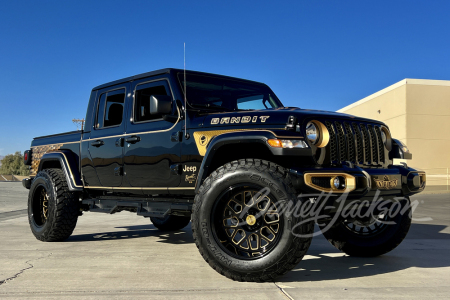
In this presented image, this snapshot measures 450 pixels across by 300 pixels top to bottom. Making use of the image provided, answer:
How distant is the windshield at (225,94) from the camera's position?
5102 mm

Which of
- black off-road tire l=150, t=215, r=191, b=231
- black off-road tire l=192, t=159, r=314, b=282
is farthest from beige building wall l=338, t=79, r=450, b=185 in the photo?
black off-road tire l=192, t=159, r=314, b=282

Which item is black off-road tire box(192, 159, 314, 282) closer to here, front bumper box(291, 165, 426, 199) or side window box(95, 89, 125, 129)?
front bumper box(291, 165, 426, 199)

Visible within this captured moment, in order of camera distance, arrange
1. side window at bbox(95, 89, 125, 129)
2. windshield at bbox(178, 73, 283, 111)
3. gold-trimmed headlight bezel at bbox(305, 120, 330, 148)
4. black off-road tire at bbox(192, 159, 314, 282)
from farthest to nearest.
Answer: side window at bbox(95, 89, 125, 129)
windshield at bbox(178, 73, 283, 111)
gold-trimmed headlight bezel at bbox(305, 120, 330, 148)
black off-road tire at bbox(192, 159, 314, 282)

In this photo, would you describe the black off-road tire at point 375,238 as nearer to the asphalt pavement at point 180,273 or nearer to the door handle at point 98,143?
the asphalt pavement at point 180,273

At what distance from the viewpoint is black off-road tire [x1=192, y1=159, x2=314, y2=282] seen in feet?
11.4

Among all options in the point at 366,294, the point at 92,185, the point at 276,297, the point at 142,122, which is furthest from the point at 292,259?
the point at 92,185

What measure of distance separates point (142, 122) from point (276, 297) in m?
2.77

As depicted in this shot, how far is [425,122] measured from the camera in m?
26.0

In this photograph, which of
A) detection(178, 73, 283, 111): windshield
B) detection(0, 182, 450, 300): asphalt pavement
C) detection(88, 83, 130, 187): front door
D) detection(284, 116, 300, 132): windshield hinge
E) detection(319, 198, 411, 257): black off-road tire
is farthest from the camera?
detection(88, 83, 130, 187): front door

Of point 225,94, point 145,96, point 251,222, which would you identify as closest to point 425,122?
point 225,94

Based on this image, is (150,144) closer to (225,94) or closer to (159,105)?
(159,105)

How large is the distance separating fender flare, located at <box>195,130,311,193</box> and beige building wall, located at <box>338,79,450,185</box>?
23997mm

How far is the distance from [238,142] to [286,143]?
0.45 meters

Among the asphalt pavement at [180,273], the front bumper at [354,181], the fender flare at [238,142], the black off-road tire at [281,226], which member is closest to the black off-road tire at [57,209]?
the asphalt pavement at [180,273]
